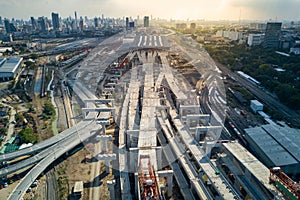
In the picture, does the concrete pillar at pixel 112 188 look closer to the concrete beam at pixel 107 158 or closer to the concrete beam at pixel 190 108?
the concrete beam at pixel 107 158

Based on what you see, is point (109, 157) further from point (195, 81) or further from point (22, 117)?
point (195, 81)

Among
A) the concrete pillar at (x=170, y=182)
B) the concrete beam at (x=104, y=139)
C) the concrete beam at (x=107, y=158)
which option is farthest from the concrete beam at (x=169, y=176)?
the concrete beam at (x=104, y=139)

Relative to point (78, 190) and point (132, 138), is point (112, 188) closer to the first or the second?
point (78, 190)


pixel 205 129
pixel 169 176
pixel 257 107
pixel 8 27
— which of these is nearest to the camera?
pixel 169 176

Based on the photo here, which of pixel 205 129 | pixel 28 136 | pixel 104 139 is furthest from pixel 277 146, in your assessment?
pixel 28 136

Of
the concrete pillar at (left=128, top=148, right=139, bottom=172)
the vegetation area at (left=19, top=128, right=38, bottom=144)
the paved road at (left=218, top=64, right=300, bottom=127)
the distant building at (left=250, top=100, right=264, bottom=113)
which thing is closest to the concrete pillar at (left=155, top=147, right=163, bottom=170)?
the concrete pillar at (left=128, top=148, right=139, bottom=172)

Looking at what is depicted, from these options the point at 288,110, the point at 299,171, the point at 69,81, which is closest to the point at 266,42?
the point at 288,110

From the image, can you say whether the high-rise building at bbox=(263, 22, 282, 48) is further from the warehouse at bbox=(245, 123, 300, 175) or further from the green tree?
the green tree
